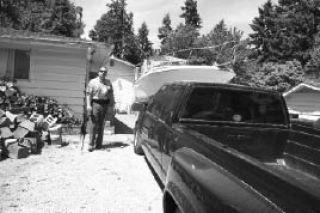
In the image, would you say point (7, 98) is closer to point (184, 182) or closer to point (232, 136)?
point (232, 136)

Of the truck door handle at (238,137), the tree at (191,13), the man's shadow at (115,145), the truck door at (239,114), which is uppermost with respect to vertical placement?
the tree at (191,13)

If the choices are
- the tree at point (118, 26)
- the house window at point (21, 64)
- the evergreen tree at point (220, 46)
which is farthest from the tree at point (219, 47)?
the house window at point (21, 64)

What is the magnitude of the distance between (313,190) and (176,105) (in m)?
3.33

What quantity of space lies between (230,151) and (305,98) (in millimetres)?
Result: 19291

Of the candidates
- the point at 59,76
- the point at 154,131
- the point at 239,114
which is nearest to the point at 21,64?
the point at 59,76

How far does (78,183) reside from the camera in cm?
594

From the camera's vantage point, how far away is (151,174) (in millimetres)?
6645

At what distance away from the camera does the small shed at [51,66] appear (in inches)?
451

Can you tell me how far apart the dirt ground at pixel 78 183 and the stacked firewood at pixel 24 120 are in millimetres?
308

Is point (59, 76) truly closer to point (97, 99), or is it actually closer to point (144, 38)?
point (97, 99)

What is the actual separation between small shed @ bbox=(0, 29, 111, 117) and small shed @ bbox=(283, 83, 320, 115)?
12023mm

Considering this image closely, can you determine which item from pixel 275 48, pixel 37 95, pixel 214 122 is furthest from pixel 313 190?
pixel 275 48

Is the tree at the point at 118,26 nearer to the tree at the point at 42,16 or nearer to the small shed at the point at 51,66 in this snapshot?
the tree at the point at 42,16

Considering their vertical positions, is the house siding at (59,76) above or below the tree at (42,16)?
below
